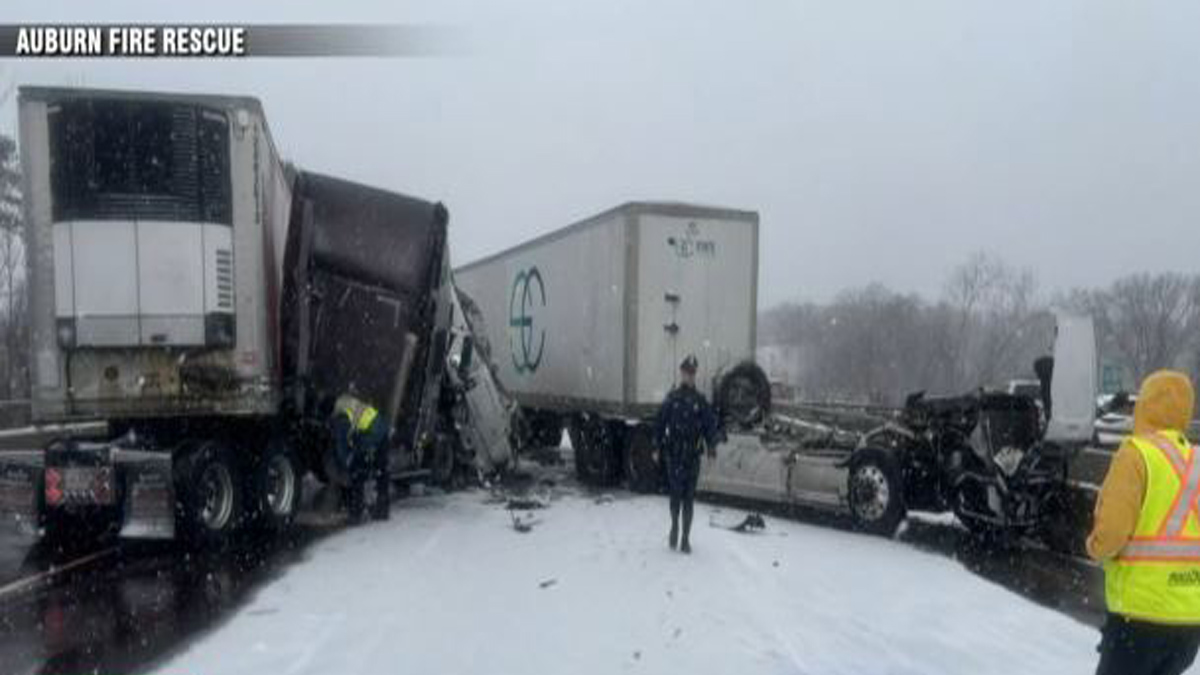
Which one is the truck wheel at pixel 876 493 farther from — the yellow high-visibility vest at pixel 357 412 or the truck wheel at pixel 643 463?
the yellow high-visibility vest at pixel 357 412

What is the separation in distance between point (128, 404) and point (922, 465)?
7965 millimetres

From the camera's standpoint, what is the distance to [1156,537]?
4.11 metres

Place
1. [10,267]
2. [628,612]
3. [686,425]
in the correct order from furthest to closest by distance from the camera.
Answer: [10,267] < [686,425] < [628,612]

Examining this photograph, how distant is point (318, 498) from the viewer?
14.2 meters

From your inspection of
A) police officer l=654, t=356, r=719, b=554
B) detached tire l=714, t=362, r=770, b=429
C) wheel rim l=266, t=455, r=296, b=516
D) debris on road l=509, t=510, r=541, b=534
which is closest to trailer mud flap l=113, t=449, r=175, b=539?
wheel rim l=266, t=455, r=296, b=516

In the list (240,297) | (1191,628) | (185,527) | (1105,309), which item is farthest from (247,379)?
(1105,309)

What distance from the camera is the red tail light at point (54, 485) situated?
9328 mm

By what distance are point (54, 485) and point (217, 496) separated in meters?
1.40

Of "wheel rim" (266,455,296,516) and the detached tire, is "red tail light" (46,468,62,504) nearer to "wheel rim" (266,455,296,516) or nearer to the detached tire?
"wheel rim" (266,455,296,516)

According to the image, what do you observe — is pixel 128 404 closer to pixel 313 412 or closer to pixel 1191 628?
pixel 313 412

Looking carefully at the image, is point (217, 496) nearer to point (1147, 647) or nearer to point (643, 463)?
point (643, 463)

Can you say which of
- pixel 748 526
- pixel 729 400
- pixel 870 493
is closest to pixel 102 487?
pixel 748 526

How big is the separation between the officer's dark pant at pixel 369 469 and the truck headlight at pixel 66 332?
113 inches

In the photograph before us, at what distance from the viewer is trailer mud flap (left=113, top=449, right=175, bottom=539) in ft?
30.4
